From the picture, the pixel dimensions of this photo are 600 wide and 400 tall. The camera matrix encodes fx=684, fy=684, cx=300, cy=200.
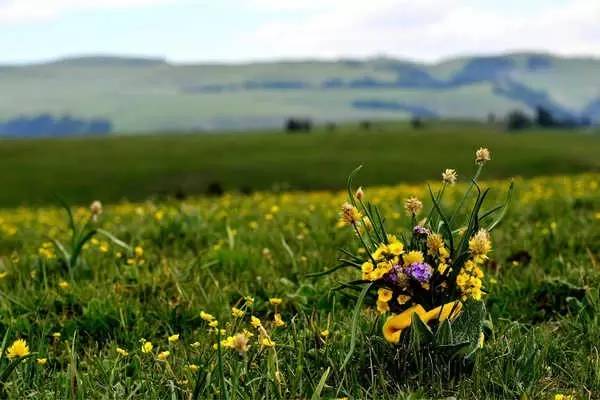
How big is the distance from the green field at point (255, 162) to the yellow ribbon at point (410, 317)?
8932 cm

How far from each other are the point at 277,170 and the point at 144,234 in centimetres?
10905

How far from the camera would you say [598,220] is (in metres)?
8.27

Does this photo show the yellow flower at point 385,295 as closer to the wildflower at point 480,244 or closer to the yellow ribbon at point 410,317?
the yellow ribbon at point 410,317

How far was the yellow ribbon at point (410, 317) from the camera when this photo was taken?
3.59 meters

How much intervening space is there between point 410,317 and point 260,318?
1.75 m

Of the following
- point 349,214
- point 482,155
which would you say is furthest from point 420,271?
point 482,155

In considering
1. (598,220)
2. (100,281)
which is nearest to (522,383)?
(100,281)

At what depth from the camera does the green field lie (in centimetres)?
10681

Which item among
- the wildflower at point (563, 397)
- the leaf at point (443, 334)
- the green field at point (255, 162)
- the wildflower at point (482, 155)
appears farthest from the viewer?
the green field at point (255, 162)

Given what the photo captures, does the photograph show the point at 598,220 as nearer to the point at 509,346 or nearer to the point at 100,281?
the point at 509,346

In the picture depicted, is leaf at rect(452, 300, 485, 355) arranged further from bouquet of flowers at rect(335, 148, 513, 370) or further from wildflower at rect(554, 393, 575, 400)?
wildflower at rect(554, 393, 575, 400)

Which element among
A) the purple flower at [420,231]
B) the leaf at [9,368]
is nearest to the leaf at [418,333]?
the purple flower at [420,231]

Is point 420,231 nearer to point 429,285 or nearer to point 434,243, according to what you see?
point 434,243

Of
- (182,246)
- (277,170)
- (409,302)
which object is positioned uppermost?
(409,302)
